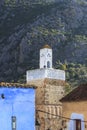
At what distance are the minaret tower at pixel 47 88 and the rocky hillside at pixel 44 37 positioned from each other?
2806 cm

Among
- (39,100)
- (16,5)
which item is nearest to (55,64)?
(16,5)

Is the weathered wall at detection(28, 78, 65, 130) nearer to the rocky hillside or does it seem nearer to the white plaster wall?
the white plaster wall

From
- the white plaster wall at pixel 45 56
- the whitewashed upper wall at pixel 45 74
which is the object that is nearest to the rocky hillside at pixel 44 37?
the white plaster wall at pixel 45 56

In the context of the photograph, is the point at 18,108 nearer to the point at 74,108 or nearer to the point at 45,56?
the point at 74,108

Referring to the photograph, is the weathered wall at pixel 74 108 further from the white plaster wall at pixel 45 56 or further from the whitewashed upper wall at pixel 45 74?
the white plaster wall at pixel 45 56

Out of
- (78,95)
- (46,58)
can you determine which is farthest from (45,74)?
(78,95)

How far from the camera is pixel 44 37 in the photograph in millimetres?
68875

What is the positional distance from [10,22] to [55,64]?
69.1 feet

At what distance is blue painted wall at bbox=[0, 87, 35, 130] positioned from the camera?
58.5 feet

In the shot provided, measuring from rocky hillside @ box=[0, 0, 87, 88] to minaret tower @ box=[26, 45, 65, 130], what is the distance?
2806 centimetres

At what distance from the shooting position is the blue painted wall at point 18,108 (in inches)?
702

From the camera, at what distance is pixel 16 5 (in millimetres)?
85188

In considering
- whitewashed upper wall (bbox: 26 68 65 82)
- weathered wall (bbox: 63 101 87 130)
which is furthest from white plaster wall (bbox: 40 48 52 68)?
weathered wall (bbox: 63 101 87 130)

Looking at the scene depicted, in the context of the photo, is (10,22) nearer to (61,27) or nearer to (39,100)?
(61,27)
